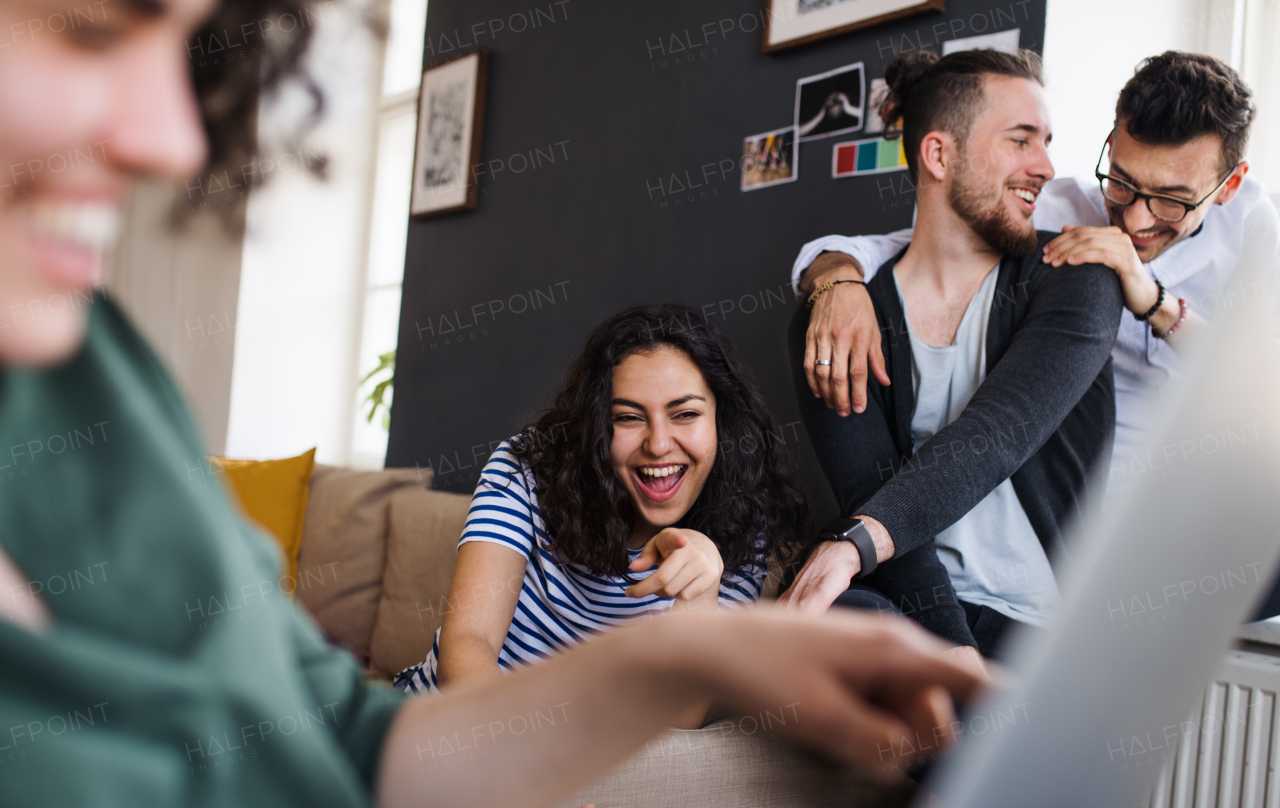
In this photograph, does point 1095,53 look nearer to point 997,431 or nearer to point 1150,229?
point 1150,229

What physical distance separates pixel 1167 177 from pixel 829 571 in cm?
81

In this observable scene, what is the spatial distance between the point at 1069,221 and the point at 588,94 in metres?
1.49

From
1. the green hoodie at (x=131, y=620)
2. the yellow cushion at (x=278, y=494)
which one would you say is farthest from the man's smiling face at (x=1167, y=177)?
the yellow cushion at (x=278, y=494)

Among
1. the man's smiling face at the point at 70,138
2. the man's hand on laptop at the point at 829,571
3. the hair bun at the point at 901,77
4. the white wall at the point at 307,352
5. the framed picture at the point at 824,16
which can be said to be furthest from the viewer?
the white wall at the point at 307,352

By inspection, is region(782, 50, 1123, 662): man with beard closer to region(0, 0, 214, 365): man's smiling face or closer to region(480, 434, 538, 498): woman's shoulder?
region(480, 434, 538, 498): woman's shoulder

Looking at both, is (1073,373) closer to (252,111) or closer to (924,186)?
(924,186)

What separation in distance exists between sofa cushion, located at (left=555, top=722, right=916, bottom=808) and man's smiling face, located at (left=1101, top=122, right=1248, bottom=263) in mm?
960

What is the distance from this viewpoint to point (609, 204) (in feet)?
8.04

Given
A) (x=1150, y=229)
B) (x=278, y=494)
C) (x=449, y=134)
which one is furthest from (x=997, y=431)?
(x=449, y=134)

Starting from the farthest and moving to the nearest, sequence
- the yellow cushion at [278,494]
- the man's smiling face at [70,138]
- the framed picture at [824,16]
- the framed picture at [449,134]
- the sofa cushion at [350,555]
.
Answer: the framed picture at [449,134] → the yellow cushion at [278,494] → the sofa cushion at [350,555] → the framed picture at [824,16] → the man's smiling face at [70,138]

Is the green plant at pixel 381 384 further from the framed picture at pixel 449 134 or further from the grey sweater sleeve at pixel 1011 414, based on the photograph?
the grey sweater sleeve at pixel 1011 414

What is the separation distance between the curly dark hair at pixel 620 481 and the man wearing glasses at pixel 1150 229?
20cm

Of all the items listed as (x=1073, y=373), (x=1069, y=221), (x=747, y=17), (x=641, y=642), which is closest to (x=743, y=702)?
(x=641, y=642)

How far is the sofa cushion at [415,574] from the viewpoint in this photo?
7.32ft
